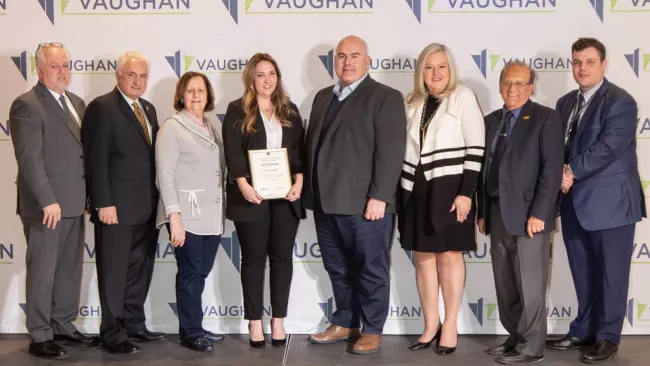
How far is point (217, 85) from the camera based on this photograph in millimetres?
4520

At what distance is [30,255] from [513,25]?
3.21 meters

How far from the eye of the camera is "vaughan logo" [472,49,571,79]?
14.4 ft

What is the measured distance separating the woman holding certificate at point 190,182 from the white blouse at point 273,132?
32 cm

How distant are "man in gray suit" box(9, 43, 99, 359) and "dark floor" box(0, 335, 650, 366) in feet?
0.61

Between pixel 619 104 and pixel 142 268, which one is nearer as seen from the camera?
pixel 619 104

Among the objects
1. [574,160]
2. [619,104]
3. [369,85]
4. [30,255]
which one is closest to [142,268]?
[30,255]

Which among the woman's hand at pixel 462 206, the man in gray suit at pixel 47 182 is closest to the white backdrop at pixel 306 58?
the man in gray suit at pixel 47 182

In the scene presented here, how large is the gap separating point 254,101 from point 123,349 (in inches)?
63.0

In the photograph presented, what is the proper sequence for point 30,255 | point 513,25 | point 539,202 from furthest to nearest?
1. point 513,25
2. point 30,255
3. point 539,202

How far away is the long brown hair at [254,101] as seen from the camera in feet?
12.8

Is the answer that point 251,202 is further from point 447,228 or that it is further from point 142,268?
point 447,228

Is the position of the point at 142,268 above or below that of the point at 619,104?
below

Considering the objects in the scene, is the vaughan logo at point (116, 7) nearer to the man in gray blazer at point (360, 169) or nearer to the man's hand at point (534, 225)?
the man in gray blazer at point (360, 169)

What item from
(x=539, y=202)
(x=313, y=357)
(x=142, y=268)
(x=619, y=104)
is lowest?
(x=313, y=357)
